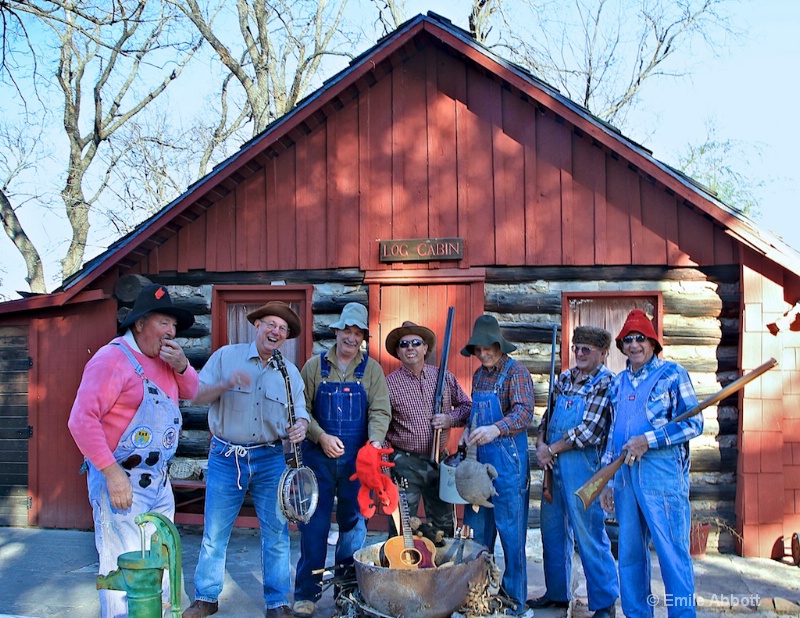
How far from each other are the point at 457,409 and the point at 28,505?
5.55 meters

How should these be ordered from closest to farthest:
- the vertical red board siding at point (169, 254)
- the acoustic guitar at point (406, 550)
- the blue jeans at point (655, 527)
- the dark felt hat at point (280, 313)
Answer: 1. the blue jeans at point (655, 527)
2. the acoustic guitar at point (406, 550)
3. the dark felt hat at point (280, 313)
4. the vertical red board siding at point (169, 254)

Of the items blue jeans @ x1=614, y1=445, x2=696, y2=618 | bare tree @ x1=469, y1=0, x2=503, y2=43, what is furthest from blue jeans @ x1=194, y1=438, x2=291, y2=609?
bare tree @ x1=469, y1=0, x2=503, y2=43

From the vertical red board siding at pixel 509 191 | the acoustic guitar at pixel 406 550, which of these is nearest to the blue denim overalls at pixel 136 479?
the acoustic guitar at pixel 406 550

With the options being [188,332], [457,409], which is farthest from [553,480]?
[188,332]

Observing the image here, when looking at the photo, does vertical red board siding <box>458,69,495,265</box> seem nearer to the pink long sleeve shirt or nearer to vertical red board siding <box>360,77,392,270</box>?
vertical red board siding <box>360,77,392,270</box>

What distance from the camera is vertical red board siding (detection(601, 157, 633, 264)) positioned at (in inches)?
284

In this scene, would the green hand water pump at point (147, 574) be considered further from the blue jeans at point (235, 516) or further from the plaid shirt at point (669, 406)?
the plaid shirt at point (669, 406)

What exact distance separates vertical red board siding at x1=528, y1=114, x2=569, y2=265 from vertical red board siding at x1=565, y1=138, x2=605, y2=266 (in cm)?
16

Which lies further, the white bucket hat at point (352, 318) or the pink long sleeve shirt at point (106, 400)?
the white bucket hat at point (352, 318)

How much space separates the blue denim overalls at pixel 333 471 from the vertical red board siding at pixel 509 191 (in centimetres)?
A: 281

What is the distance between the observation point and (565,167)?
7375 mm

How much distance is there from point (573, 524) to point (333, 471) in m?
1.67

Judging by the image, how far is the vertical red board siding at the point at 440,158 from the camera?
755cm

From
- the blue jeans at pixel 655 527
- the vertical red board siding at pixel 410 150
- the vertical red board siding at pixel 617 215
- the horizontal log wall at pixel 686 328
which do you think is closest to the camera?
the blue jeans at pixel 655 527
